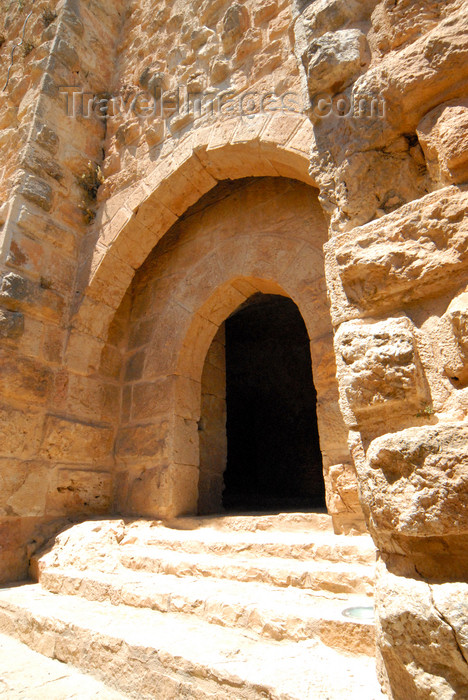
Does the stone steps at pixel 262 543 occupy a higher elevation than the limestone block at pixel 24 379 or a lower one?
lower

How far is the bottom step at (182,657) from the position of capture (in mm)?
1174

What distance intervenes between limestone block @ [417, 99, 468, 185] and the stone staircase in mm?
1320

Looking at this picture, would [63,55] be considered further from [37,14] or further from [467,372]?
[467,372]

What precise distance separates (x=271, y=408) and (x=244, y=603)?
5093 millimetres

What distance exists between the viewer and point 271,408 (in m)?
6.71

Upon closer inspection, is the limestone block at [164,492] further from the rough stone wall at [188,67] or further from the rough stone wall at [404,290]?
the rough stone wall at [188,67]

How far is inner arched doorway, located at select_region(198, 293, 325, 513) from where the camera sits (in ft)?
20.0

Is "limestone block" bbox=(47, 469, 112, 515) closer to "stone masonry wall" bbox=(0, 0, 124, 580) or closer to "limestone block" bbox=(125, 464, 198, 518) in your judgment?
"stone masonry wall" bbox=(0, 0, 124, 580)

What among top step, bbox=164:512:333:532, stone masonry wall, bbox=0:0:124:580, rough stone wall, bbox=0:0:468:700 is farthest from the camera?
stone masonry wall, bbox=0:0:124:580

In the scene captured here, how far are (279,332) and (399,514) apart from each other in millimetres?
5578

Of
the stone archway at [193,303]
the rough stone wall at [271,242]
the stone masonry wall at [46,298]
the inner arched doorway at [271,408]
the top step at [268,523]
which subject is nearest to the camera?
the rough stone wall at [271,242]

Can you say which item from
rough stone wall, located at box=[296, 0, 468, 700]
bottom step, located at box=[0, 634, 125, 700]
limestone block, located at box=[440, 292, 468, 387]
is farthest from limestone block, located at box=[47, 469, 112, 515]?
limestone block, located at box=[440, 292, 468, 387]

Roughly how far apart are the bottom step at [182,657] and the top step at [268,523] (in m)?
0.90

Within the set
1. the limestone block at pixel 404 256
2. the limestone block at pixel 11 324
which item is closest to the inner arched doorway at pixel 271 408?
the limestone block at pixel 11 324
